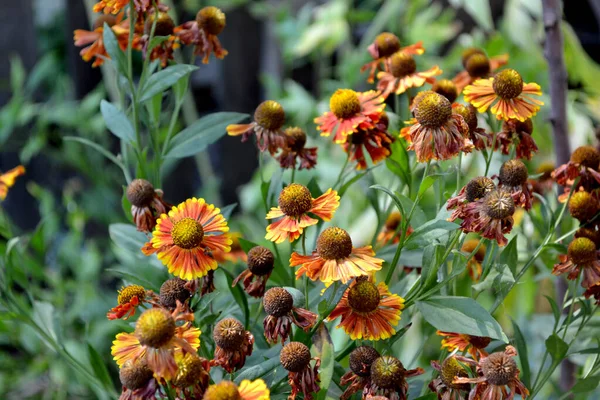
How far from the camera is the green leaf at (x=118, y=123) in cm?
53

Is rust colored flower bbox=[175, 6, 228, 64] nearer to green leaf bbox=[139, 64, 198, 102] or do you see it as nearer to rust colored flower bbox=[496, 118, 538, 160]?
green leaf bbox=[139, 64, 198, 102]

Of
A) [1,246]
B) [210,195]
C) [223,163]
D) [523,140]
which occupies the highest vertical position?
[523,140]

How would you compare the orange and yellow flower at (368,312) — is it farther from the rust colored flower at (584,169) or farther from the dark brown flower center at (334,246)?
the rust colored flower at (584,169)

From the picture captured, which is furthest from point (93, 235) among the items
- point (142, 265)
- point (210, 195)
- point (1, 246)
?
point (142, 265)

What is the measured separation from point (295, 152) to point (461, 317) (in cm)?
19

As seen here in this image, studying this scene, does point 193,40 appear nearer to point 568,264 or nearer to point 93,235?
point 568,264

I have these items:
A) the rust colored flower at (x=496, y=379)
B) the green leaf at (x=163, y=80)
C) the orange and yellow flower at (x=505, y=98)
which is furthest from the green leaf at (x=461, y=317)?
the green leaf at (x=163, y=80)

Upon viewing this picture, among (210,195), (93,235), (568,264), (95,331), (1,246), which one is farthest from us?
(93,235)

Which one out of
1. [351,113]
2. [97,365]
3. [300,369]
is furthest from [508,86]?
[97,365]

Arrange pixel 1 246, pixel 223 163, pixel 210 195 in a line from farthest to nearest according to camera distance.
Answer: pixel 223 163 → pixel 210 195 → pixel 1 246

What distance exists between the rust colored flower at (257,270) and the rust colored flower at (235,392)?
0.12 meters

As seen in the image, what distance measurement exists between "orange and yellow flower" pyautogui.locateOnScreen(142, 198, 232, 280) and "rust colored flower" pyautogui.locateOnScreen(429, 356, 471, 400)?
149 millimetres

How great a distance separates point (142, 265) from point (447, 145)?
0.25 m

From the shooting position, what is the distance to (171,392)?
0.39 m
